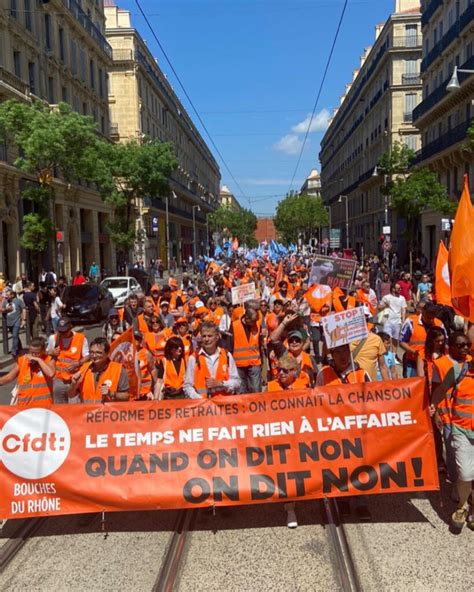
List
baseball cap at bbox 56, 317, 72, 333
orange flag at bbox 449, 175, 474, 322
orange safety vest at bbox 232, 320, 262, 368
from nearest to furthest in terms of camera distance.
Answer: orange flag at bbox 449, 175, 474, 322 → baseball cap at bbox 56, 317, 72, 333 → orange safety vest at bbox 232, 320, 262, 368

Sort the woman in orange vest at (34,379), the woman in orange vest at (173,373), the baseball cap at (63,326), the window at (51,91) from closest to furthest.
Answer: the woman in orange vest at (34,379)
the woman in orange vest at (173,373)
the baseball cap at (63,326)
the window at (51,91)

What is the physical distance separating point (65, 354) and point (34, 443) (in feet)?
7.43

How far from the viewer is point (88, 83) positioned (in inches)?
1631

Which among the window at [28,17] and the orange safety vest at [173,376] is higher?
the window at [28,17]

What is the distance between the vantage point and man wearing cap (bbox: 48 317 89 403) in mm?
7184

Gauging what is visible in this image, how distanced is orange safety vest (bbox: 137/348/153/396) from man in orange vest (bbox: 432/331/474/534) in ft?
10.9

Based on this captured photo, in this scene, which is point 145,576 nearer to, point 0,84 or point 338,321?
point 338,321

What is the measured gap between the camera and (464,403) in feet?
16.5

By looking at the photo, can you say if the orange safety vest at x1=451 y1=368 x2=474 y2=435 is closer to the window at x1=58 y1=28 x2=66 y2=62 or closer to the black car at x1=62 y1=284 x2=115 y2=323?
the black car at x1=62 y1=284 x2=115 y2=323

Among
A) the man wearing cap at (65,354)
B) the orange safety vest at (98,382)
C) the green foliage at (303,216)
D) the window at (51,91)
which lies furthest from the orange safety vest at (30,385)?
the green foliage at (303,216)

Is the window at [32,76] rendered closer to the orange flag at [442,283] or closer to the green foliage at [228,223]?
the orange flag at [442,283]

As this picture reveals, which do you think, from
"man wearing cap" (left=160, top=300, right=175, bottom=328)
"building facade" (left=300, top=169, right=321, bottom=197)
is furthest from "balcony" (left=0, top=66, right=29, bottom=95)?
"building facade" (left=300, top=169, right=321, bottom=197)

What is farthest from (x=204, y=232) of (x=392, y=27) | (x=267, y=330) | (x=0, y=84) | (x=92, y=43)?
(x=267, y=330)

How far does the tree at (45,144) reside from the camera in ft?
69.5
